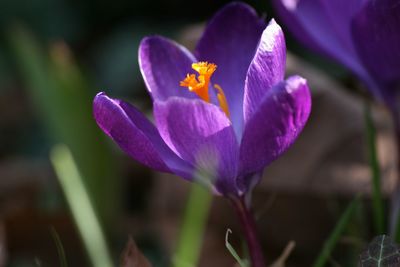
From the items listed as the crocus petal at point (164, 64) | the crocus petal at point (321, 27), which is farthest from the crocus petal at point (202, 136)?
the crocus petal at point (321, 27)

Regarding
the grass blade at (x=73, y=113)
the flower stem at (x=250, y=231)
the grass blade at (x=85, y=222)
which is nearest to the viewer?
the flower stem at (x=250, y=231)

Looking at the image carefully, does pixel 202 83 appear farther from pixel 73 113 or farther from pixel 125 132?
pixel 73 113

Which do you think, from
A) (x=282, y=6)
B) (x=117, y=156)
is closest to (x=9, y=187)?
(x=117, y=156)

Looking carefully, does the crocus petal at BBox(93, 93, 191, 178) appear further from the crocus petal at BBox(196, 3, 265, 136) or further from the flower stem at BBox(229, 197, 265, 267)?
the crocus petal at BBox(196, 3, 265, 136)

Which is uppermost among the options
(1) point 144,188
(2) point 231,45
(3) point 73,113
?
(2) point 231,45

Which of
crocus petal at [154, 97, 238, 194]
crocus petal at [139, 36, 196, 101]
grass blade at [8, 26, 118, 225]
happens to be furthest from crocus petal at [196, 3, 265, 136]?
grass blade at [8, 26, 118, 225]

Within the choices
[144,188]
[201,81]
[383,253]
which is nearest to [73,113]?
[144,188]

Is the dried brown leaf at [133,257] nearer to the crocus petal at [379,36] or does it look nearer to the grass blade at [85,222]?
the grass blade at [85,222]
